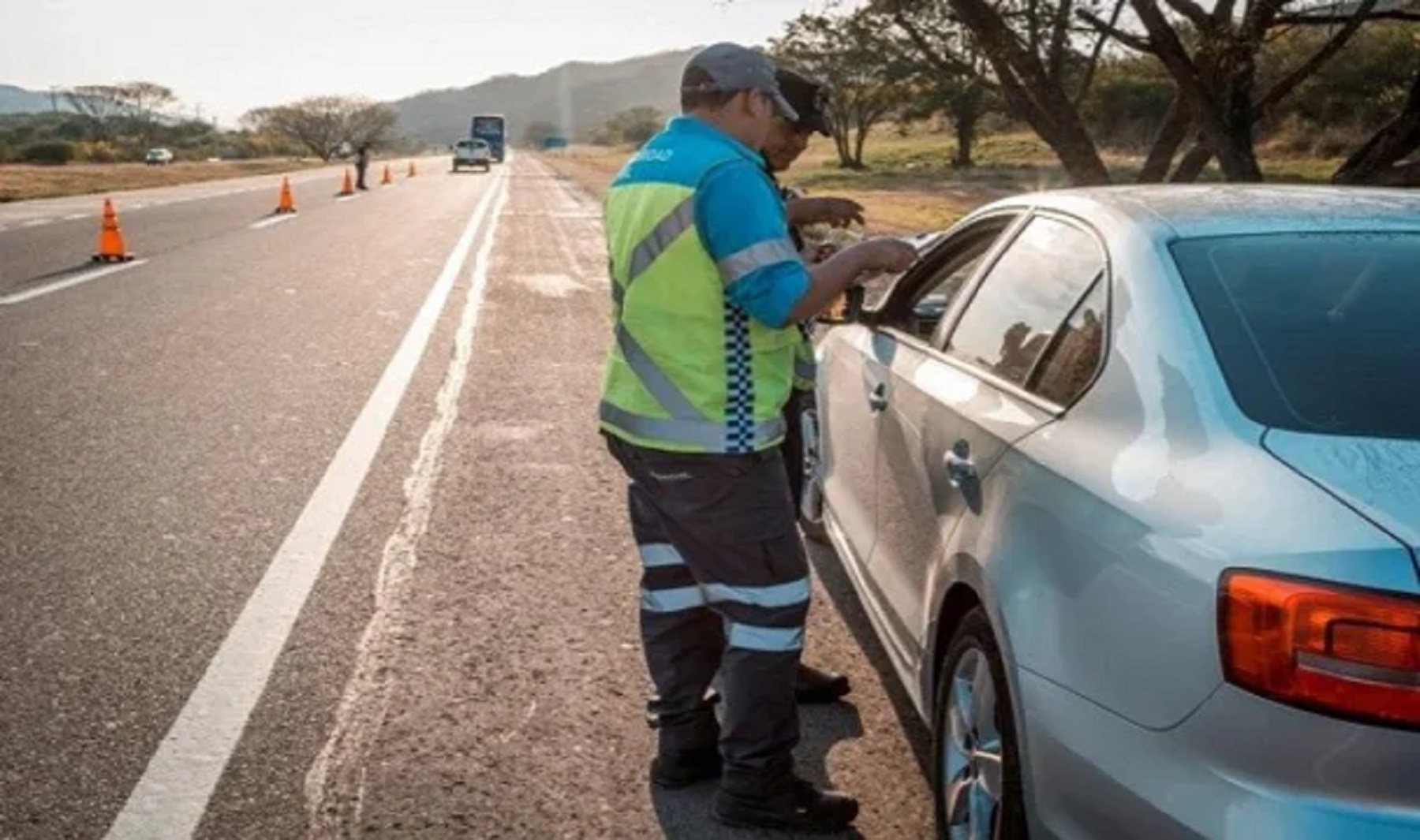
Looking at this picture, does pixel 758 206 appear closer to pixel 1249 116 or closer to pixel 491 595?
pixel 491 595

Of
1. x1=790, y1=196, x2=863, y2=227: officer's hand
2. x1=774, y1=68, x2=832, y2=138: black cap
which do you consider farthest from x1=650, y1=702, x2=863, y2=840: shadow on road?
x1=774, y1=68, x2=832, y2=138: black cap

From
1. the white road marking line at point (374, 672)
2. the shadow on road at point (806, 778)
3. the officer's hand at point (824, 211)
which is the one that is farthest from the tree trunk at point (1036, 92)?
the shadow on road at point (806, 778)

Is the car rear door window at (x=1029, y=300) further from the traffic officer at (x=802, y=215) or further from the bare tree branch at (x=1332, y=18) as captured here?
the bare tree branch at (x=1332, y=18)

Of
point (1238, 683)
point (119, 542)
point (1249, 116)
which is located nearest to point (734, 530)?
point (1238, 683)

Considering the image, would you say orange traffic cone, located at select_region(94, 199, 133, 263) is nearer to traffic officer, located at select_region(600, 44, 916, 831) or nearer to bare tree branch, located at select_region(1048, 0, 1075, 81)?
bare tree branch, located at select_region(1048, 0, 1075, 81)

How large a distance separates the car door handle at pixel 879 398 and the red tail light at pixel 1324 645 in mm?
1903

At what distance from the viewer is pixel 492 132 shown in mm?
92438

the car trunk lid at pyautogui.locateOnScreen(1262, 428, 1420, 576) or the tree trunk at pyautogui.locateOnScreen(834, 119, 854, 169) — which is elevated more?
the car trunk lid at pyautogui.locateOnScreen(1262, 428, 1420, 576)

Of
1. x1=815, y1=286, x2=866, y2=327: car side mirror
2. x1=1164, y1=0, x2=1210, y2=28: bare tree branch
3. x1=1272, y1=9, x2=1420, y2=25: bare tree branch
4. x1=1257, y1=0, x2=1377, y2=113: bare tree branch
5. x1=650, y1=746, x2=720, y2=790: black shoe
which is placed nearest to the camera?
x1=650, y1=746, x2=720, y2=790: black shoe

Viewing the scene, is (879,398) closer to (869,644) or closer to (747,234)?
(869,644)

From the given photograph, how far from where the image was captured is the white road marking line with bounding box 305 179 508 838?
3.24 metres

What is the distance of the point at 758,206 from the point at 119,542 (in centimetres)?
349

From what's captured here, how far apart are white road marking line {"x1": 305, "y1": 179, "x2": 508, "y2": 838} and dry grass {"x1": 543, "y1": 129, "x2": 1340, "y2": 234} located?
15.1 metres

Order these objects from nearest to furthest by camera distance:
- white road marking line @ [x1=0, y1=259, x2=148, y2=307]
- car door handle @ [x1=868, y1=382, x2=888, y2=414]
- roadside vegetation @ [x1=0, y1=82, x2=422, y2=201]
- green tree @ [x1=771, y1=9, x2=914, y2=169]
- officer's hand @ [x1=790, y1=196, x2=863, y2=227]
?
car door handle @ [x1=868, y1=382, x2=888, y2=414] → officer's hand @ [x1=790, y1=196, x2=863, y2=227] → white road marking line @ [x1=0, y1=259, x2=148, y2=307] → green tree @ [x1=771, y1=9, x2=914, y2=169] → roadside vegetation @ [x1=0, y1=82, x2=422, y2=201]
